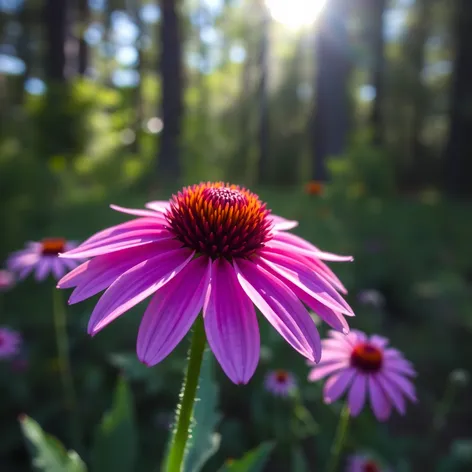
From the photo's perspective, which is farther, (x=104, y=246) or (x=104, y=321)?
(x=104, y=246)

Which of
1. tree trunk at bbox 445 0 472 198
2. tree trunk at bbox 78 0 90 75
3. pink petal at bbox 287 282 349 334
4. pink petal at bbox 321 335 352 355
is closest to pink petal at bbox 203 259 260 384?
pink petal at bbox 287 282 349 334

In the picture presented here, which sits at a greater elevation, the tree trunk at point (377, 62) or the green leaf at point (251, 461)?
the tree trunk at point (377, 62)

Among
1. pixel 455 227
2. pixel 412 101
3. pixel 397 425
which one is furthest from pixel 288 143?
pixel 397 425

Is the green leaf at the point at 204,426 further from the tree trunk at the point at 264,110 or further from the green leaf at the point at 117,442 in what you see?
the tree trunk at the point at 264,110

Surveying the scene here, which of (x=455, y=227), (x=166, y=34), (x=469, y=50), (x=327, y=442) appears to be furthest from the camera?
(x=469, y=50)

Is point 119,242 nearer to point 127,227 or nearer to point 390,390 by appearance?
point 127,227

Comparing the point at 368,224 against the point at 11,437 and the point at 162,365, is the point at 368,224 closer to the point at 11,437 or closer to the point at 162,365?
the point at 162,365

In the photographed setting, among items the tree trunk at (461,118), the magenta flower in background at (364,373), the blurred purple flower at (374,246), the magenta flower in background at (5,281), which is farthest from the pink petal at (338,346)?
the tree trunk at (461,118)
